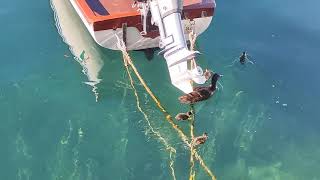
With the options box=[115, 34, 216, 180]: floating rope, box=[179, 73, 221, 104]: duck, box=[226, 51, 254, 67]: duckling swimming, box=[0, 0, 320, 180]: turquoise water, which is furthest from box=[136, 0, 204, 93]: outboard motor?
box=[226, 51, 254, 67]: duckling swimming

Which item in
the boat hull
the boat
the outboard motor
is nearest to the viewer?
the outboard motor

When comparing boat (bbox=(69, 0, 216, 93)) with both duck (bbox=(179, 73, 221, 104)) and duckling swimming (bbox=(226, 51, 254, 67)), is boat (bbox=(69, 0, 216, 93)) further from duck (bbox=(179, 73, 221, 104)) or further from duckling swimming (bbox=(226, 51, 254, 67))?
duckling swimming (bbox=(226, 51, 254, 67))

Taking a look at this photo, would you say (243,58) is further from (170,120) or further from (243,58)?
(170,120)

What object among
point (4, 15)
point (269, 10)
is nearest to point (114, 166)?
point (4, 15)

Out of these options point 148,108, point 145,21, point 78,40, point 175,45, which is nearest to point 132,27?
point 145,21

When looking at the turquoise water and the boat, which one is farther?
the turquoise water

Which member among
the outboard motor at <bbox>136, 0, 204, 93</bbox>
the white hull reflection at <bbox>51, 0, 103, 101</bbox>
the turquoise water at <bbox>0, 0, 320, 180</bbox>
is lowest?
the turquoise water at <bbox>0, 0, 320, 180</bbox>

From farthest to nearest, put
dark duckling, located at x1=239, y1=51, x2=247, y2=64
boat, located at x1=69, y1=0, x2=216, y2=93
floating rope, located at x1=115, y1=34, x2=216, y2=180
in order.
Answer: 1. dark duckling, located at x1=239, y1=51, x2=247, y2=64
2. floating rope, located at x1=115, y1=34, x2=216, y2=180
3. boat, located at x1=69, y1=0, x2=216, y2=93
